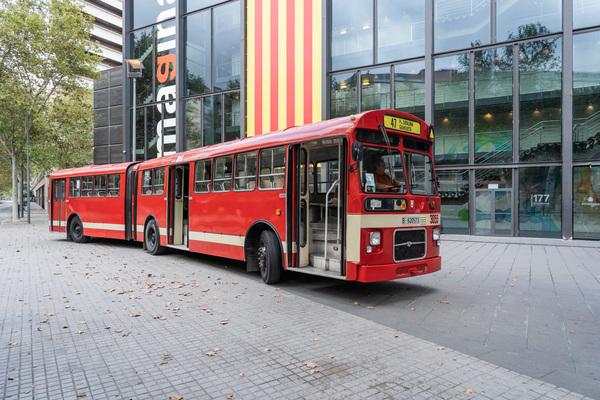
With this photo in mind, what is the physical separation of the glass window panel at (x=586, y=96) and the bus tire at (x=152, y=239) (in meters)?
14.5

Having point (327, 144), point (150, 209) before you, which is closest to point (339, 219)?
point (327, 144)

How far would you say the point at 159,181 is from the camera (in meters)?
13.1

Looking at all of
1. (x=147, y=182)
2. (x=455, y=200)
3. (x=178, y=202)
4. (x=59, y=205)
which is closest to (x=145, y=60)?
(x=59, y=205)

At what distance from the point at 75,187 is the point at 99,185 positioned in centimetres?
175

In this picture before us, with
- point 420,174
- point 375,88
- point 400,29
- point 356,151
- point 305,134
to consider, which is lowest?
point 420,174

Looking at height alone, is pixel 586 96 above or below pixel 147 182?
above

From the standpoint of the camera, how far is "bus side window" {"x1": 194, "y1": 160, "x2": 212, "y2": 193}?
35.6 ft

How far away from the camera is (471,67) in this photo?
17.4 metres

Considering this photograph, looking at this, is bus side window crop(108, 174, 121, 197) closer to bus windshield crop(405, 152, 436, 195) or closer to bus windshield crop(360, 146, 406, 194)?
bus windshield crop(360, 146, 406, 194)

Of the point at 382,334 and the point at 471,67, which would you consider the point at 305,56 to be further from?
the point at 382,334

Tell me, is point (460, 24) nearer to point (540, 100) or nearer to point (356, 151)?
point (540, 100)

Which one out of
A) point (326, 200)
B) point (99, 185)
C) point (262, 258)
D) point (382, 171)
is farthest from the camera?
point (99, 185)

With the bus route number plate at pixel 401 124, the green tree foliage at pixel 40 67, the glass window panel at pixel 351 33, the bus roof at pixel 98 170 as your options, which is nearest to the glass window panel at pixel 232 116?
the glass window panel at pixel 351 33

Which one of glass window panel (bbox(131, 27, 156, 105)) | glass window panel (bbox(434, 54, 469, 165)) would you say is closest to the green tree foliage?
glass window panel (bbox(131, 27, 156, 105))
